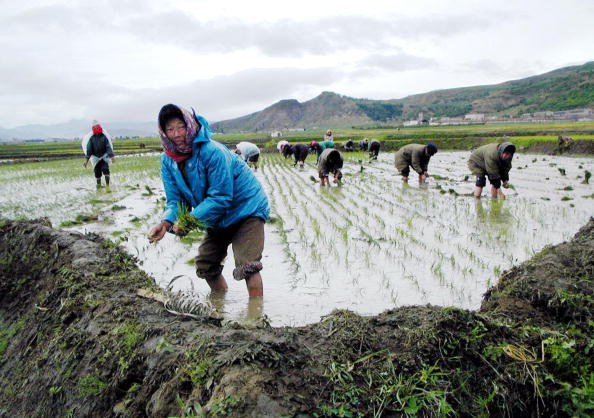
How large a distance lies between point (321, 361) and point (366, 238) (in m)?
3.93

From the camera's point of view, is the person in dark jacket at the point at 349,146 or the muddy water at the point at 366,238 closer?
the muddy water at the point at 366,238

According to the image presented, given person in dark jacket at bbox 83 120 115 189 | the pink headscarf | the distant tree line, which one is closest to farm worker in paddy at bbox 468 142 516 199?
the pink headscarf

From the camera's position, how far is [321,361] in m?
1.81

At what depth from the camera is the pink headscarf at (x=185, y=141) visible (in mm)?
2785

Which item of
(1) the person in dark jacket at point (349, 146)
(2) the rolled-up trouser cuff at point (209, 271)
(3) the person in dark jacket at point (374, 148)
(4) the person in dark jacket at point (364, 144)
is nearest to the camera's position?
(2) the rolled-up trouser cuff at point (209, 271)

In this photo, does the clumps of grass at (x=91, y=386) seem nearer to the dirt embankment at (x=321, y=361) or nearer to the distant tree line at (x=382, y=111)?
the dirt embankment at (x=321, y=361)

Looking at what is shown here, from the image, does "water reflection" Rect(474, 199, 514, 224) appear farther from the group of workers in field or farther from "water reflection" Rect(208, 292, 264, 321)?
the group of workers in field

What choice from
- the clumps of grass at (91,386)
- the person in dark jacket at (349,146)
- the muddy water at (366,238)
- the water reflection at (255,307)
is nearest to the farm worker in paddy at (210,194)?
the water reflection at (255,307)

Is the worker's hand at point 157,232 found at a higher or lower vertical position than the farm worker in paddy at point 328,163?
higher

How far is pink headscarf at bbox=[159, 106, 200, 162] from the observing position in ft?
9.14

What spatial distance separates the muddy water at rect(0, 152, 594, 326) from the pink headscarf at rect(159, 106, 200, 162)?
3.46 feet

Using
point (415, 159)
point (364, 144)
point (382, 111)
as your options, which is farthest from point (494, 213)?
point (382, 111)

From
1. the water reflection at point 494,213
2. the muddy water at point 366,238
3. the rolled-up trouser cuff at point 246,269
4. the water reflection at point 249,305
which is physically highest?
the rolled-up trouser cuff at point 246,269

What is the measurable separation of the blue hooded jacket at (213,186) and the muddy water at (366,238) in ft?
2.18
